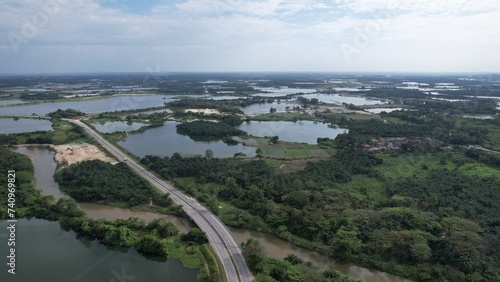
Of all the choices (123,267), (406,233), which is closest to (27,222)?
(123,267)

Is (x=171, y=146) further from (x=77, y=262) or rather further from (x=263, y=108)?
(x=263, y=108)

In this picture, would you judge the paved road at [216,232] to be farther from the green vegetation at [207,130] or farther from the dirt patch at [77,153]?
the green vegetation at [207,130]

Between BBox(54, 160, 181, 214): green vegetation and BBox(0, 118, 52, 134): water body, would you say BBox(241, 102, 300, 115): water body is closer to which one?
BBox(0, 118, 52, 134): water body

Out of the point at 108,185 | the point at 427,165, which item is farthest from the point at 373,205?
the point at 108,185

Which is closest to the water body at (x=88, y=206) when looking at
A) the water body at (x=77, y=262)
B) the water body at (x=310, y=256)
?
the water body at (x=77, y=262)

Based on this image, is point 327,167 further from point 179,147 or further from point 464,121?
point 464,121
